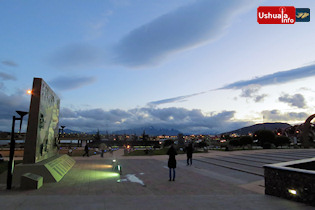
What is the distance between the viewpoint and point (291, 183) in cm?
694

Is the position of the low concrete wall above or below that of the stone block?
above

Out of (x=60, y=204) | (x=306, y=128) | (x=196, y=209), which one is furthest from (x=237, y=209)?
(x=306, y=128)

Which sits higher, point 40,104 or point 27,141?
point 40,104

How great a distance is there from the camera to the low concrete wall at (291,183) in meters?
6.41

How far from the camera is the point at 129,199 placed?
A: 6.89m

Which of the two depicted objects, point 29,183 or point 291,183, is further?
point 29,183

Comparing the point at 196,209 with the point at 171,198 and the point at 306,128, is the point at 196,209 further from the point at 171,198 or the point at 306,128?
the point at 306,128

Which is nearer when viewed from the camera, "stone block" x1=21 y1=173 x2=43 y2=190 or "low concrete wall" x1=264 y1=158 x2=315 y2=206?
"low concrete wall" x1=264 y1=158 x2=315 y2=206

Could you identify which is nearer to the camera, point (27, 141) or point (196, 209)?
point (196, 209)

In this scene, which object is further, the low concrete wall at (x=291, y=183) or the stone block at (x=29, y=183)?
the stone block at (x=29, y=183)

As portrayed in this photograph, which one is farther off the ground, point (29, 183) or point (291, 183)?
point (291, 183)

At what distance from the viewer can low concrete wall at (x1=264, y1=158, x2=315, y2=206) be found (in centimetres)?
641

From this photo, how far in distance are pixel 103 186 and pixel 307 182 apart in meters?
7.75

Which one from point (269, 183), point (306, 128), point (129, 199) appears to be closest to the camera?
point (129, 199)
